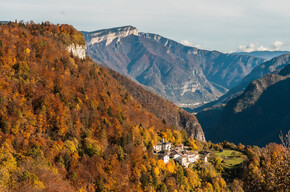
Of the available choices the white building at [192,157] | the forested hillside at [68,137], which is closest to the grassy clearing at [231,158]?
the forested hillside at [68,137]

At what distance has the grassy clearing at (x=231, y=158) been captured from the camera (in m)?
115

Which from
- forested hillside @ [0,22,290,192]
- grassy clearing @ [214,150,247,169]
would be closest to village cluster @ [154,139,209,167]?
forested hillside @ [0,22,290,192]

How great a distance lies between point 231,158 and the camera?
125 metres

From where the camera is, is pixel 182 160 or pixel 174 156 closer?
pixel 182 160

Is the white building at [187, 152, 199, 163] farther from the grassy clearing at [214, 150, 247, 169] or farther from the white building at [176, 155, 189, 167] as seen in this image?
the grassy clearing at [214, 150, 247, 169]

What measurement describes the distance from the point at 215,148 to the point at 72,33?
94512 mm

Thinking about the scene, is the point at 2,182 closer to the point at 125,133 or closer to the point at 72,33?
the point at 125,133

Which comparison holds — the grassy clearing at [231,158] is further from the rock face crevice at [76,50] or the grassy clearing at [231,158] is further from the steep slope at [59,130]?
the rock face crevice at [76,50]

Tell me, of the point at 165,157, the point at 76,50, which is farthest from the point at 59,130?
the point at 76,50

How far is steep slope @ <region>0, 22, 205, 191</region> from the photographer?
58737 millimetres

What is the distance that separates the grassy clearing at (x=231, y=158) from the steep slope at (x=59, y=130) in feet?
109

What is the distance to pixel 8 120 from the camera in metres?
66.9

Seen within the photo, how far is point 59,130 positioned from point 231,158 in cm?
8210

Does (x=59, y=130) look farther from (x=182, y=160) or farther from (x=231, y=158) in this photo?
(x=231, y=158)
